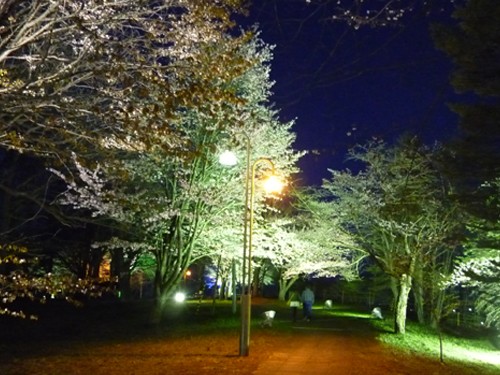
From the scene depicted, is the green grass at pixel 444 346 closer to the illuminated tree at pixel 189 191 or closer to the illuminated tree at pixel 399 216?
the illuminated tree at pixel 399 216

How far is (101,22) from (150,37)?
2.60 feet

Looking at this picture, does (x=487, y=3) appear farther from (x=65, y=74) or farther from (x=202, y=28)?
(x=65, y=74)

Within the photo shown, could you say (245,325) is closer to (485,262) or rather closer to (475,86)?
(475,86)

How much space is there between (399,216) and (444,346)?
6.14 metres

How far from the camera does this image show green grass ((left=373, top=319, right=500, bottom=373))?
21.5m

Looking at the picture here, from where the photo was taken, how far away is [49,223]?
39.6 m

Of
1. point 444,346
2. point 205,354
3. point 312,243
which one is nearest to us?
point 205,354

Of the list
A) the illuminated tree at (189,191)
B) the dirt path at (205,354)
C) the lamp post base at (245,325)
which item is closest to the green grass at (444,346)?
the dirt path at (205,354)

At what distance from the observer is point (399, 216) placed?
2639 cm

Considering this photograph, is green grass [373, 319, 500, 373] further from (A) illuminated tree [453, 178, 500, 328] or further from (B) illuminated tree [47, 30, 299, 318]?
(B) illuminated tree [47, 30, 299, 318]

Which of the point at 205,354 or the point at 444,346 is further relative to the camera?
the point at 444,346

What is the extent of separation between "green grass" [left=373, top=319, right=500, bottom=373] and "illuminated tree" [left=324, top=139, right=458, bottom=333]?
142 cm

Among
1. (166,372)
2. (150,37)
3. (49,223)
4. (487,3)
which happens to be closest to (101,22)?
(150,37)

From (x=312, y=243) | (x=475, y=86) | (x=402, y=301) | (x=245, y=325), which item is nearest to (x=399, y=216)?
(x=402, y=301)
